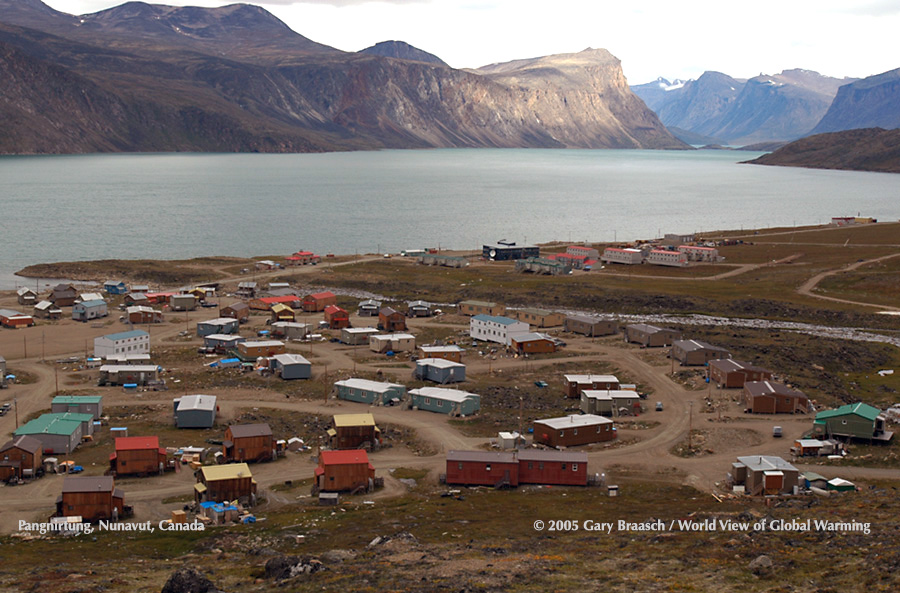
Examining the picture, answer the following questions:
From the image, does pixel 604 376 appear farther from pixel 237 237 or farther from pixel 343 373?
pixel 237 237

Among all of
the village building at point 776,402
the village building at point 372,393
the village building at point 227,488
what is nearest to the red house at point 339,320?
the village building at point 372,393

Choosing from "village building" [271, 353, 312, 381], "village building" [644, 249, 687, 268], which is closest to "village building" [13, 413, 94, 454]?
"village building" [271, 353, 312, 381]

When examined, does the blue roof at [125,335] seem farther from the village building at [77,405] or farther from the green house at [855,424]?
the green house at [855,424]

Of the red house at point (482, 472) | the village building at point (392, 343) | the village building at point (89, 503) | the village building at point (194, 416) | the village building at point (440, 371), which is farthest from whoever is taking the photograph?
the village building at point (392, 343)

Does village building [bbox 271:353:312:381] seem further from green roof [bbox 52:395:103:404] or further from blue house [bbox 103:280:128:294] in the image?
blue house [bbox 103:280:128:294]

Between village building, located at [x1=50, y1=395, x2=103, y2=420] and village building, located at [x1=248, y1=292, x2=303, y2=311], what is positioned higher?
village building, located at [x1=248, y1=292, x2=303, y2=311]

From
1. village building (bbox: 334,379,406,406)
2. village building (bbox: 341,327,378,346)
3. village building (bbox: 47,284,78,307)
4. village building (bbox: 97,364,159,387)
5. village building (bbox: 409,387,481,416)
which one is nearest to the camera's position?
village building (bbox: 409,387,481,416)

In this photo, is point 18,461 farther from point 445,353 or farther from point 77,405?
point 445,353

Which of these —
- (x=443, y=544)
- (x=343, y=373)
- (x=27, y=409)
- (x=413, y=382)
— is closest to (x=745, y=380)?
(x=413, y=382)
